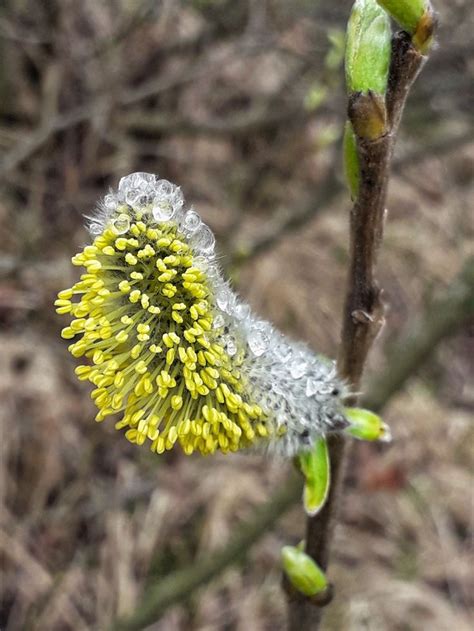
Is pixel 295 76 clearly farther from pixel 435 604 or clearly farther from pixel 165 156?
pixel 435 604

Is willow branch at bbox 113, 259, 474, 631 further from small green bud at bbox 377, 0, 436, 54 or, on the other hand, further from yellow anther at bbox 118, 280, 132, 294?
small green bud at bbox 377, 0, 436, 54

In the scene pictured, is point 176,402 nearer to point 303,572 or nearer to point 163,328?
point 163,328

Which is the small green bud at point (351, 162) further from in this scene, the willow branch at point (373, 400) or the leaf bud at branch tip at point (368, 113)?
the willow branch at point (373, 400)

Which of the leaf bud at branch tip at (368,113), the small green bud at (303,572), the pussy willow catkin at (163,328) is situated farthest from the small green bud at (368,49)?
the small green bud at (303,572)

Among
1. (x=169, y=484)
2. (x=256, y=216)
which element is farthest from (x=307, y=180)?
(x=169, y=484)

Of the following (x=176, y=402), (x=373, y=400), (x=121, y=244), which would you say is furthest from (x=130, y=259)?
(x=373, y=400)
